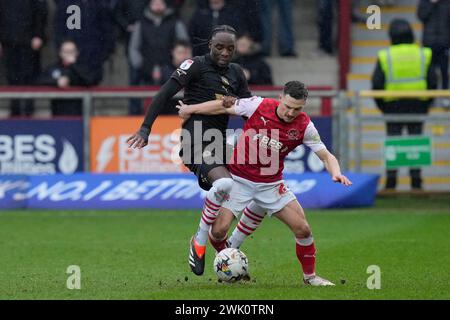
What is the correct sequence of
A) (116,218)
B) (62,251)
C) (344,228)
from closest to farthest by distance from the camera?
(62,251), (344,228), (116,218)

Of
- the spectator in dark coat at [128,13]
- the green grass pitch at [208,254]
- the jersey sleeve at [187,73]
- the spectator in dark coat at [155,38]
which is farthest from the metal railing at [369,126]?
the jersey sleeve at [187,73]

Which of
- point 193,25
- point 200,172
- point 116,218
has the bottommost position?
point 116,218

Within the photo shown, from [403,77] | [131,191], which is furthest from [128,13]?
[403,77]

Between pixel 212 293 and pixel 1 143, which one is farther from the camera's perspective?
pixel 1 143

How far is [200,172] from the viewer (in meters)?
10.2

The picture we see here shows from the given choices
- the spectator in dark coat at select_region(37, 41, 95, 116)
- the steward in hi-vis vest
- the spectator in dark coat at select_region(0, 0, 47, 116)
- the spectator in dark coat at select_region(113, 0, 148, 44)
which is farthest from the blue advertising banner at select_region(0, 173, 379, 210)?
the spectator in dark coat at select_region(113, 0, 148, 44)

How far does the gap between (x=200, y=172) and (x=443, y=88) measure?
340 inches

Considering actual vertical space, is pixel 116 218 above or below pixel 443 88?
below

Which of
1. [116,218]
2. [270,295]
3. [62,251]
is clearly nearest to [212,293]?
[270,295]

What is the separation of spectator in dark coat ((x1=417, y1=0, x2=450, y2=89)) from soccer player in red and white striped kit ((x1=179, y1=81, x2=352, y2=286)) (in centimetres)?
A: 853

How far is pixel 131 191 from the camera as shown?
53.7 feet

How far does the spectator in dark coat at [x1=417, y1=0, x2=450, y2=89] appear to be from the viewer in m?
17.9

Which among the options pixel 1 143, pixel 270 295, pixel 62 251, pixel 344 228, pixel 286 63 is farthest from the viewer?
pixel 286 63

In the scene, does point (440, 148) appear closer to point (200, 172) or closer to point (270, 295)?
point (200, 172)
